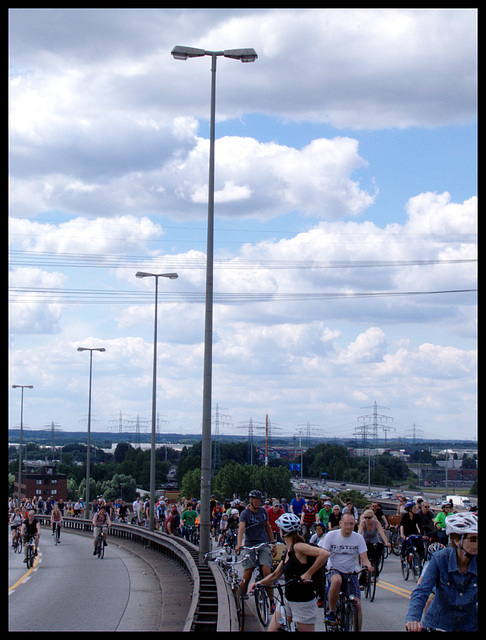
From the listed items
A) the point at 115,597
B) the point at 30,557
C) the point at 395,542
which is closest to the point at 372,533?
the point at 115,597

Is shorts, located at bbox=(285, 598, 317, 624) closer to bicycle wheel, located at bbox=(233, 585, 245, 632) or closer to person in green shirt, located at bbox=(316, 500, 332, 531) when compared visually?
bicycle wheel, located at bbox=(233, 585, 245, 632)

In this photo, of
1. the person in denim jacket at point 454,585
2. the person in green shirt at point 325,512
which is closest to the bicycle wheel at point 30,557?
the person in green shirt at point 325,512

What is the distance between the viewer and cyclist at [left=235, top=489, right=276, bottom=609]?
448 inches

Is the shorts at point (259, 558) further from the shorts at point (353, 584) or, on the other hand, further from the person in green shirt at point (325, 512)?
the person in green shirt at point (325, 512)

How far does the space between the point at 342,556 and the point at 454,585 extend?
171 inches

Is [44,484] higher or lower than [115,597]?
lower

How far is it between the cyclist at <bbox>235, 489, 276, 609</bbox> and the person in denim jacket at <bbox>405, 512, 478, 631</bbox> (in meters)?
6.16

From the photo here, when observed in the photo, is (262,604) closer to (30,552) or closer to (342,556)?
(342,556)

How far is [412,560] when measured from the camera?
653 inches

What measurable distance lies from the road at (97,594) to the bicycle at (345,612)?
3.74 meters

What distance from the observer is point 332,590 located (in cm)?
925

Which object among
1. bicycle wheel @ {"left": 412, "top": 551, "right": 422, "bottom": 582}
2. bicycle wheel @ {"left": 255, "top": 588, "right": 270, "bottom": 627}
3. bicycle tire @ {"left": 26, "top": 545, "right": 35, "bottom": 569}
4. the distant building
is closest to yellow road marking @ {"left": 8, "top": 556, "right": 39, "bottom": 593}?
bicycle tire @ {"left": 26, "top": 545, "right": 35, "bottom": 569}

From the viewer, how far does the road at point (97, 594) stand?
12977 millimetres
